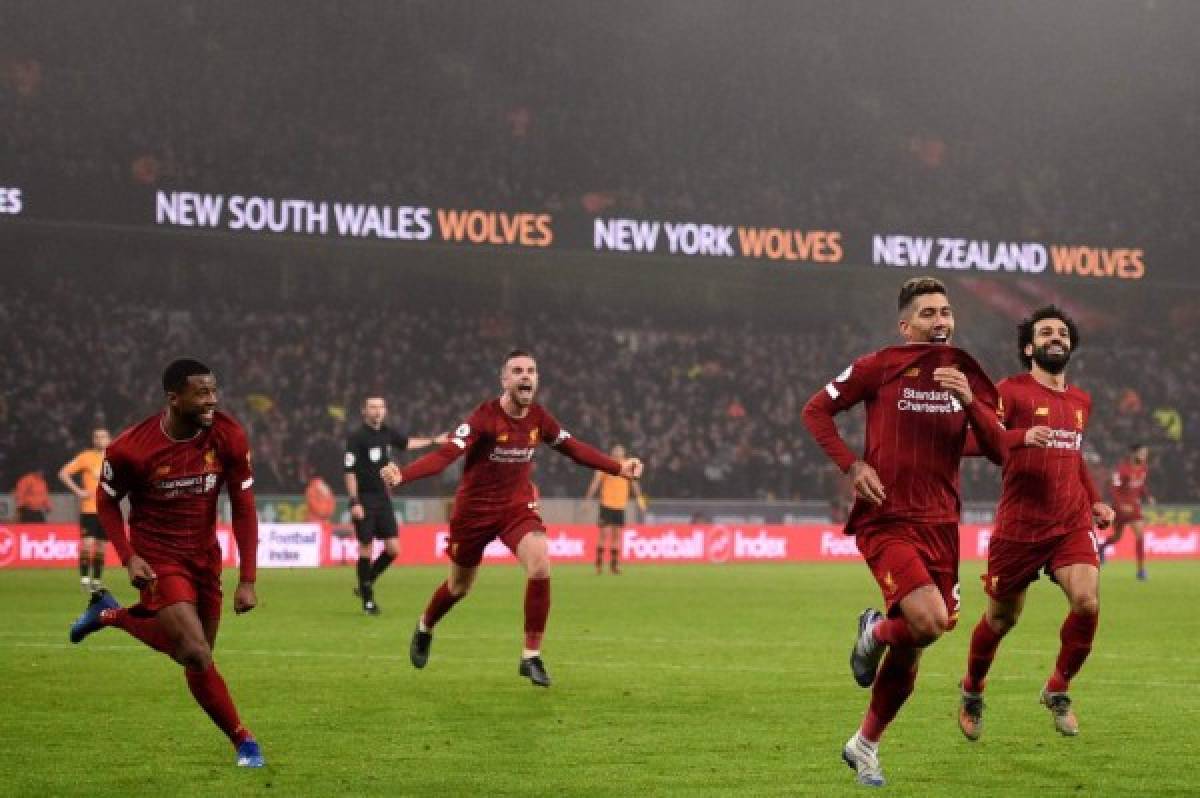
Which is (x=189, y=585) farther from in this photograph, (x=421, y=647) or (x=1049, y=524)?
(x=421, y=647)

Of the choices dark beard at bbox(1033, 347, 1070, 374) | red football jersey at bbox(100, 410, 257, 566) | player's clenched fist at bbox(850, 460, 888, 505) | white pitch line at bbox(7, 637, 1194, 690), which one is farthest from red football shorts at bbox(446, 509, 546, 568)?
player's clenched fist at bbox(850, 460, 888, 505)

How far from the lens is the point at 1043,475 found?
37.2 feet

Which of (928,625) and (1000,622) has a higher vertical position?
(928,625)

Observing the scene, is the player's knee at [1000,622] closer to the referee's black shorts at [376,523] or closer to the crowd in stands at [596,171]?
the referee's black shorts at [376,523]

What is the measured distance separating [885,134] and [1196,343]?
11.7m

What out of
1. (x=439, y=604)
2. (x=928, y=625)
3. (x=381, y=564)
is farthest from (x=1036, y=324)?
(x=381, y=564)

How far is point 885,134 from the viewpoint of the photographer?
53.6 metres

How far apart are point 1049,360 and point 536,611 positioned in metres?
4.68

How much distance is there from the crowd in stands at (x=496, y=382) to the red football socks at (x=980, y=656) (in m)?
28.4

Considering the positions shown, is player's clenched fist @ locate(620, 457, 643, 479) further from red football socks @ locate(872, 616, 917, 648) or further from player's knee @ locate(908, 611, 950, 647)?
player's knee @ locate(908, 611, 950, 647)

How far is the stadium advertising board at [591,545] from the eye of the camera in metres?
32.9

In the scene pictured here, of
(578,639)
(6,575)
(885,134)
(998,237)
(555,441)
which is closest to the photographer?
(555,441)

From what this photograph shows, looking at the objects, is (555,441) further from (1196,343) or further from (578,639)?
(1196,343)

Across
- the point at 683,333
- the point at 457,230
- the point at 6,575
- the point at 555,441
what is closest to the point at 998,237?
the point at 683,333
